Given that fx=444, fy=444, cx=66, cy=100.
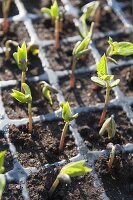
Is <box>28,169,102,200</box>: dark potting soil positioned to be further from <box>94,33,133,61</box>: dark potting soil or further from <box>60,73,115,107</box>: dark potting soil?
<box>94,33,133,61</box>: dark potting soil

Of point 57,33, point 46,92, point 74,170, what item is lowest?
point 74,170

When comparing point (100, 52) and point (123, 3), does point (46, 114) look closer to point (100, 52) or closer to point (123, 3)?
point (100, 52)

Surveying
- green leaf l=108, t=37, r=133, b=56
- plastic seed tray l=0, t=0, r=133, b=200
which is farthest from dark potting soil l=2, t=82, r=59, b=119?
green leaf l=108, t=37, r=133, b=56

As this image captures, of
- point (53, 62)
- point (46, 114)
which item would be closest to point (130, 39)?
point (53, 62)

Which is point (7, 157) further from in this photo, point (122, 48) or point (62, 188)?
point (122, 48)

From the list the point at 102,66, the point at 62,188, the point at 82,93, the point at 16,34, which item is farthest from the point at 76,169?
the point at 16,34
